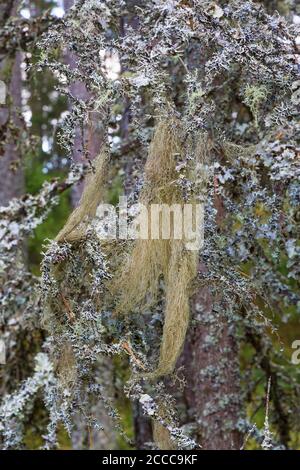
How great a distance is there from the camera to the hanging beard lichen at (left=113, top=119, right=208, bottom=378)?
2867mm

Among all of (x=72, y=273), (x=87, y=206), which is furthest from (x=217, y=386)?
(x=87, y=206)

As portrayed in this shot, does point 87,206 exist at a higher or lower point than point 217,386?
higher

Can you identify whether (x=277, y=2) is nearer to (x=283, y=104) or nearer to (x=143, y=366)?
(x=283, y=104)

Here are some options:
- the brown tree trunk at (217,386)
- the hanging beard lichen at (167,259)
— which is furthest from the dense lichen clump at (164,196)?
the brown tree trunk at (217,386)

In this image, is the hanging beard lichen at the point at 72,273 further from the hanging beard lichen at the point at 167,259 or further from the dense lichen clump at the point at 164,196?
the hanging beard lichen at the point at 167,259

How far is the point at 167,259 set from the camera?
9.68 feet

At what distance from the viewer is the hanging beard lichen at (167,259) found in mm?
2867

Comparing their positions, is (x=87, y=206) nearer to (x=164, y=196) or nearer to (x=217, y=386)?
(x=164, y=196)

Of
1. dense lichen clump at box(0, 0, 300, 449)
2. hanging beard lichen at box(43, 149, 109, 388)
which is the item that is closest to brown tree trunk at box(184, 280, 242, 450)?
dense lichen clump at box(0, 0, 300, 449)

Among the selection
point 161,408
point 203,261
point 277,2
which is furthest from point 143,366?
point 277,2

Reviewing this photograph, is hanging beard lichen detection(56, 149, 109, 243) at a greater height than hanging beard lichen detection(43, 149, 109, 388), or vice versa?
hanging beard lichen detection(56, 149, 109, 243)

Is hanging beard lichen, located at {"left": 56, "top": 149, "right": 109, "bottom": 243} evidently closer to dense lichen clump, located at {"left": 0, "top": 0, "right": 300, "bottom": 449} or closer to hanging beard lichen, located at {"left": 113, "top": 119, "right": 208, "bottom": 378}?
dense lichen clump, located at {"left": 0, "top": 0, "right": 300, "bottom": 449}

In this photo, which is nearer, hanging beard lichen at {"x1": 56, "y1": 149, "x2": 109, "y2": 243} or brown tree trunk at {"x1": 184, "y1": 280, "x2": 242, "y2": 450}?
hanging beard lichen at {"x1": 56, "y1": 149, "x2": 109, "y2": 243}

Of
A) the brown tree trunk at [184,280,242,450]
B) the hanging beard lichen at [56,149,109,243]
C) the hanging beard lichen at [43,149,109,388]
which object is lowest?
the brown tree trunk at [184,280,242,450]
